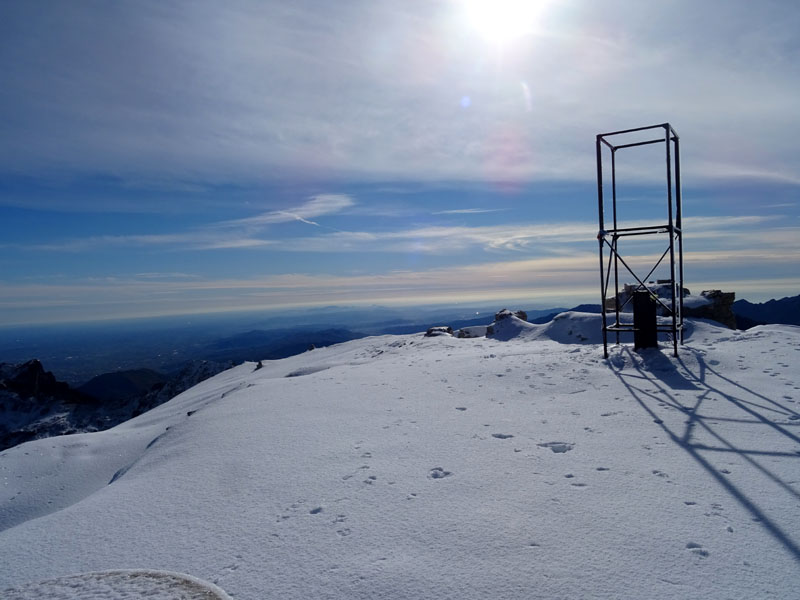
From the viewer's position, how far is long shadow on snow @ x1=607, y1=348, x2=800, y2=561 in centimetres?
451

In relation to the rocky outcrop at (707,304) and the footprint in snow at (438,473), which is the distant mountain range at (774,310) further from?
the footprint in snow at (438,473)

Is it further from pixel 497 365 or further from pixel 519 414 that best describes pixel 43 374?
pixel 519 414

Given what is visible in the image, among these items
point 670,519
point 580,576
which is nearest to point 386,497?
point 580,576

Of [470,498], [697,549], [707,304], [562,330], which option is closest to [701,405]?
[697,549]

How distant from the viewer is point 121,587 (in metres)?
3.71

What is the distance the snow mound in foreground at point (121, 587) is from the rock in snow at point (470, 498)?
5 cm

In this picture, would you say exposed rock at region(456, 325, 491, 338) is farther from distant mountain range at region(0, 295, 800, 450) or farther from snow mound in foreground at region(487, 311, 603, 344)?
distant mountain range at region(0, 295, 800, 450)

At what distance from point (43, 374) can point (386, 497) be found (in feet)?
123

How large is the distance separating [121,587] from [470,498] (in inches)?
123

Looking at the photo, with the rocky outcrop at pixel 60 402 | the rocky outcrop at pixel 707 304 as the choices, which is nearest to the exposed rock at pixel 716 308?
the rocky outcrop at pixel 707 304

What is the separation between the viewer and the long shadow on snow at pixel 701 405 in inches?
178

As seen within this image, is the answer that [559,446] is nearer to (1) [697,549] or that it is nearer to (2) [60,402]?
(1) [697,549]

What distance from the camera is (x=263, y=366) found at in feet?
79.8

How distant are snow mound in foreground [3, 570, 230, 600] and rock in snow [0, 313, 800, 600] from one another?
1.8 inches
